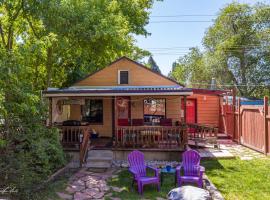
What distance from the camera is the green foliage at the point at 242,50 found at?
3450 centimetres

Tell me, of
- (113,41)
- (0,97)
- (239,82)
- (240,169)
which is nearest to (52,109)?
(113,41)

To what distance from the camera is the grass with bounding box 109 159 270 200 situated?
6.92m

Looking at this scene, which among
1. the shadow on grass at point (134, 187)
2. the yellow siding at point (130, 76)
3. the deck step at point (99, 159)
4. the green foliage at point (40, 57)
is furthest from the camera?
the yellow siding at point (130, 76)

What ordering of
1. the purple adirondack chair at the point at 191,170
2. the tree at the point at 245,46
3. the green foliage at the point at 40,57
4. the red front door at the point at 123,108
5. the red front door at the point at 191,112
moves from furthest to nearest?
the tree at the point at 245,46
the red front door at the point at 191,112
the red front door at the point at 123,108
the purple adirondack chair at the point at 191,170
the green foliage at the point at 40,57

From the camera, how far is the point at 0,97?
5559 millimetres

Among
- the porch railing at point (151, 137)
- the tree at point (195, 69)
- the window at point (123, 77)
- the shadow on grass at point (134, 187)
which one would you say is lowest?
the shadow on grass at point (134, 187)

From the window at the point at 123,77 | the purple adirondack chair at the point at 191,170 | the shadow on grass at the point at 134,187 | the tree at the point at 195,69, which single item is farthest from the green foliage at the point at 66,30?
the tree at the point at 195,69

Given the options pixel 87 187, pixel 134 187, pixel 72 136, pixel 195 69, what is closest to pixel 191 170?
pixel 134 187

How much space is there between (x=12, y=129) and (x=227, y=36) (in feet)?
111

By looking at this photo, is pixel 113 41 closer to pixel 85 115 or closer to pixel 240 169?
pixel 85 115

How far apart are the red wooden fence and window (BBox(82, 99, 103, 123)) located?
7.24m

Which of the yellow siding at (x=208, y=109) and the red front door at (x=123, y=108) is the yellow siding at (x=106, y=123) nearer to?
the red front door at (x=123, y=108)

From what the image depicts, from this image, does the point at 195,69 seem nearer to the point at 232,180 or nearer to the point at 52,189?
the point at 232,180

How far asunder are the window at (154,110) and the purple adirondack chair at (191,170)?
6.93 m
